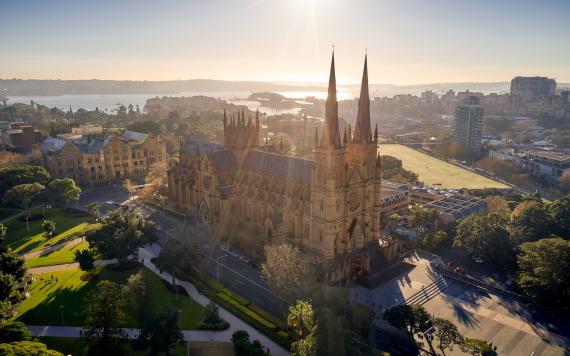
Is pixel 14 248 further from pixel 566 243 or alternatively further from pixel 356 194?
pixel 566 243

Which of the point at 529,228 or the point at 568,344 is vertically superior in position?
the point at 529,228

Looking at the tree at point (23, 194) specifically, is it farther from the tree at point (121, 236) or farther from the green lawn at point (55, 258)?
the tree at point (121, 236)

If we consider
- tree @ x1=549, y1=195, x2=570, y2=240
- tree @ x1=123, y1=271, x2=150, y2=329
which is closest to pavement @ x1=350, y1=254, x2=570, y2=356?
tree @ x1=549, y1=195, x2=570, y2=240

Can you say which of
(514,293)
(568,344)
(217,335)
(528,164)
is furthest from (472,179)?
(217,335)

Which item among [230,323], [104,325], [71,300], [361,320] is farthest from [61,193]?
[361,320]

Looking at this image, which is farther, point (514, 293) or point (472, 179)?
point (472, 179)
